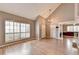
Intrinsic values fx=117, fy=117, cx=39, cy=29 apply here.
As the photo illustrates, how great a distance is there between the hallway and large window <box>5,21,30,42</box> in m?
0.20

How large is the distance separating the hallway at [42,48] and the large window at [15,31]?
7.9 inches

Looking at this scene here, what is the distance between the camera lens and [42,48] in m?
2.91

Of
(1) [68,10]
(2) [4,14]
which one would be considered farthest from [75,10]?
(2) [4,14]

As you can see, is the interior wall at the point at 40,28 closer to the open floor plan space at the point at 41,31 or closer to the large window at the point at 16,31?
the open floor plan space at the point at 41,31

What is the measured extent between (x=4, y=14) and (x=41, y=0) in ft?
3.76

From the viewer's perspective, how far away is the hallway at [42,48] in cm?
260

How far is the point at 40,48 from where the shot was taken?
9.52 ft

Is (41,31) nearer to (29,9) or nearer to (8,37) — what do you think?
(29,9)

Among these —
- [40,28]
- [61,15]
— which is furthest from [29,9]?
Result: [61,15]

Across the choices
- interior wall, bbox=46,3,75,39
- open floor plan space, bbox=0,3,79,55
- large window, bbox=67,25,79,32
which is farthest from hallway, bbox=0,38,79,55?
interior wall, bbox=46,3,75,39

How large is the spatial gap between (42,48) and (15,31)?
0.79m

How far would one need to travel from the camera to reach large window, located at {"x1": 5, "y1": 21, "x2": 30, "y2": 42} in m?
2.76
